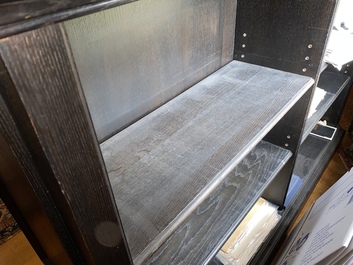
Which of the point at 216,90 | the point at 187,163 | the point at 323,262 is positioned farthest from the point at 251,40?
the point at 323,262

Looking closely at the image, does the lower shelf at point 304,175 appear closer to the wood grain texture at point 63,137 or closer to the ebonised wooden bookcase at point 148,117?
the ebonised wooden bookcase at point 148,117

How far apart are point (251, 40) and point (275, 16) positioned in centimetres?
12

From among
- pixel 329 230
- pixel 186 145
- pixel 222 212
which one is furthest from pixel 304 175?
pixel 186 145

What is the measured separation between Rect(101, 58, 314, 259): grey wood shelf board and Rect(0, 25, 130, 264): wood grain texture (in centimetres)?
17

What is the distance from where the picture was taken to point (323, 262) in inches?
31.2

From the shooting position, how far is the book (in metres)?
0.75

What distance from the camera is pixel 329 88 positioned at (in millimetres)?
1475

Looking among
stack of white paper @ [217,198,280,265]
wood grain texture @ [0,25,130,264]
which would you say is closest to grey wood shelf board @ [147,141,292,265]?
stack of white paper @ [217,198,280,265]

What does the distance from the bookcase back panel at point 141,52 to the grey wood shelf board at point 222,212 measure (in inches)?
15.6

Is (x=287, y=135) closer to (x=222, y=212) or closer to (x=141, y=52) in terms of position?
(x=222, y=212)

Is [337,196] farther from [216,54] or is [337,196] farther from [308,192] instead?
[216,54]

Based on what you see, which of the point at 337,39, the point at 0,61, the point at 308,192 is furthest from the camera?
the point at 308,192

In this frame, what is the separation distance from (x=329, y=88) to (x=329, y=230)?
85 centimetres

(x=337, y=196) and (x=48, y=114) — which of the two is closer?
(x=48, y=114)
